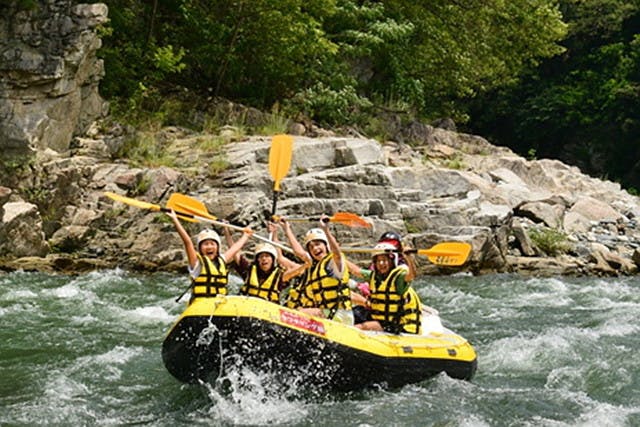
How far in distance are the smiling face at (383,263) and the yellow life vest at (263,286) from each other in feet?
2.45

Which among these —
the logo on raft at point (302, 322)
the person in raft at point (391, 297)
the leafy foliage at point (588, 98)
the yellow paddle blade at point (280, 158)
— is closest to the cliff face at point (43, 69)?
the yellow paddle blade at point (280, 158)

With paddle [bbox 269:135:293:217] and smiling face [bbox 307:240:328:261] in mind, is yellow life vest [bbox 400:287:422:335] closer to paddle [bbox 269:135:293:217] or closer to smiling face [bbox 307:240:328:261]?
smiling face [bbox 307:240:328:261]

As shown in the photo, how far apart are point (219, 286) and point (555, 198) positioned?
11.5m

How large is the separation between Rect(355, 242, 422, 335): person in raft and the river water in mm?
515

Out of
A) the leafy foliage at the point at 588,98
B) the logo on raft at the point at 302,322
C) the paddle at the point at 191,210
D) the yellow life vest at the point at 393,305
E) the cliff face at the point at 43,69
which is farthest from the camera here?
the leafy foliage at the point at 588,98

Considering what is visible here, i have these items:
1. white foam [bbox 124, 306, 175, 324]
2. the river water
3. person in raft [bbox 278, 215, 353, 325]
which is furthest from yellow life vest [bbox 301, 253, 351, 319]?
white foam [bbox 124, 306, 175, 324]

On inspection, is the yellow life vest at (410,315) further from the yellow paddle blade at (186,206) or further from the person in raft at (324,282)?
the yellow paddle blade at (186,206)

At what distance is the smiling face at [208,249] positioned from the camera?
21.1 feet

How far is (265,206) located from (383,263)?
573 centimetres

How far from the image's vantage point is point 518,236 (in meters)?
14.0

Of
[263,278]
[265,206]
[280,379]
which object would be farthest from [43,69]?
[280,379]

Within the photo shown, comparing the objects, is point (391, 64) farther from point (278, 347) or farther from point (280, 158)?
point (278, 347)

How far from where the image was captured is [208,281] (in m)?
6.32

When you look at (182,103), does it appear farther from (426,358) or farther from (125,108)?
(426,358)
